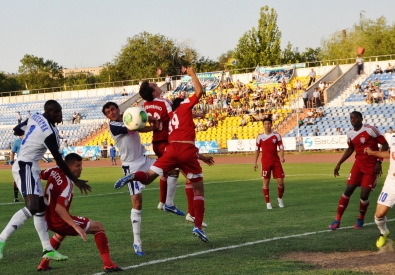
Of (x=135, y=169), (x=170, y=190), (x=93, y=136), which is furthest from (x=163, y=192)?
(x=93, y=136)

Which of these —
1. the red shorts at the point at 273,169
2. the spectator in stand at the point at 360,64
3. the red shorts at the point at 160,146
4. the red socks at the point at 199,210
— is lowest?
the red shorts at the point at 273,169

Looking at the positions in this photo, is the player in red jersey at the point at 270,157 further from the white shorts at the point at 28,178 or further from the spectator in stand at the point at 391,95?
the spectator in stand at the point at 391,95

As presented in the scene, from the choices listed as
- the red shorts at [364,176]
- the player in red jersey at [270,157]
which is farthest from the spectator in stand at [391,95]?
the red shorts at [364,176]

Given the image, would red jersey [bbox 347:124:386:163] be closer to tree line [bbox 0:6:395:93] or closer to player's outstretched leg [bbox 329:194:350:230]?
player's outstretched leg [bbox 329:194:350:230]

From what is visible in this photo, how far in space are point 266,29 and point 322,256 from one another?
67314mm

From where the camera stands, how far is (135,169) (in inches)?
399

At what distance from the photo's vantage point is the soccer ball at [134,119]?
944 centimetres

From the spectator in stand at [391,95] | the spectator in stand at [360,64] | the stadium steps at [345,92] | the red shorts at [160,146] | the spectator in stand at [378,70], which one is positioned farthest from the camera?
the spectator in stand at [360,64]

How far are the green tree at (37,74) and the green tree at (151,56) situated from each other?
1993cm

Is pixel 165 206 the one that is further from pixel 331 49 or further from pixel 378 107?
pixel 331 49

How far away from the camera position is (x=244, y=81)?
2334 inches

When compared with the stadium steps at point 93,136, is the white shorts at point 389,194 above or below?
above

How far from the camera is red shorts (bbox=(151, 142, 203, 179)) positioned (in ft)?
32.3

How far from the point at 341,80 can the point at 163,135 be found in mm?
42175
